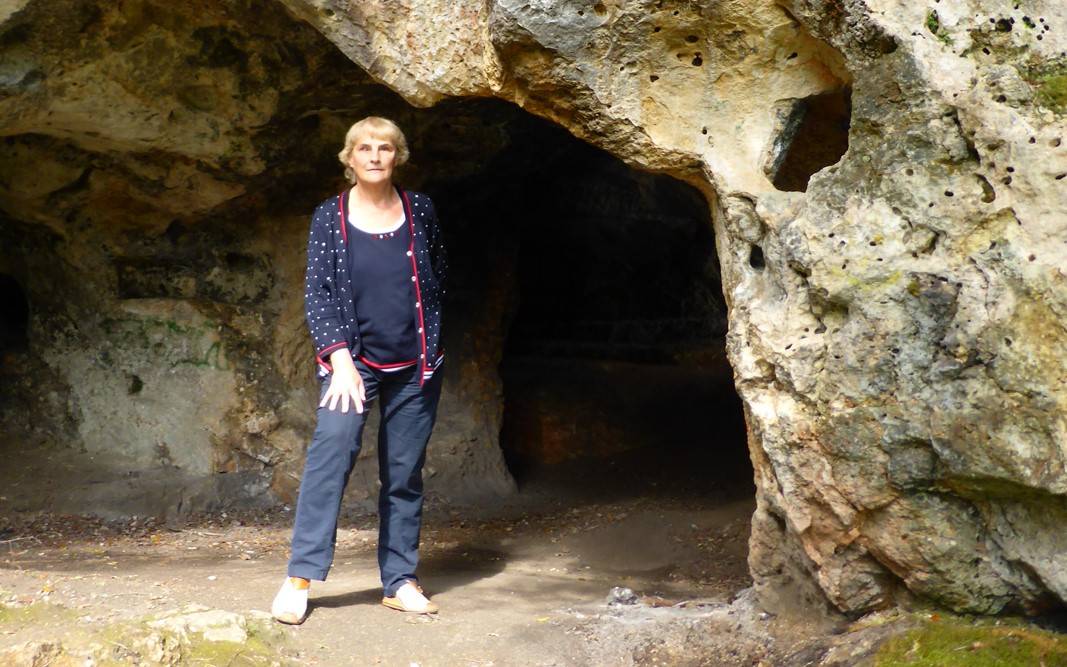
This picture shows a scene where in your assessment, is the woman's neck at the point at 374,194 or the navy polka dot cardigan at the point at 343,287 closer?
the navy polka dot cardigan at the point at 343,287

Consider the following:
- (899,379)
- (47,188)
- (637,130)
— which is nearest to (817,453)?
(899,379)

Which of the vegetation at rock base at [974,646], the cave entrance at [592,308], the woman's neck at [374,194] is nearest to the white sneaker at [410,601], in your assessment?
the woman's neck at [374,194]

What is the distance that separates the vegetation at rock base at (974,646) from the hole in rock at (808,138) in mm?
1419

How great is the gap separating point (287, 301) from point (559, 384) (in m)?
2.31

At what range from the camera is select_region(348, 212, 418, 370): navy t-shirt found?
11.5ft

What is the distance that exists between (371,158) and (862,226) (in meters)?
1.47

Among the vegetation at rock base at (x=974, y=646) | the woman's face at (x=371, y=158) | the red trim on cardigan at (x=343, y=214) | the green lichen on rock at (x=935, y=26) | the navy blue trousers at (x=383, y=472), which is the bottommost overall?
the vegetation at rock base at (x=974, y=646)

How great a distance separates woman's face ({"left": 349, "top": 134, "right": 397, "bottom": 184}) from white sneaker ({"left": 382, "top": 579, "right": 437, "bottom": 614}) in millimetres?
1293

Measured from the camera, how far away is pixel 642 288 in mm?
8406

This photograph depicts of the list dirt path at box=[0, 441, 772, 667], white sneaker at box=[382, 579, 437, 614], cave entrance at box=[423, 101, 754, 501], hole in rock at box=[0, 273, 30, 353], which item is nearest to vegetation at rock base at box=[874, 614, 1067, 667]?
dirt path at box=[0, 441, 772, 667]

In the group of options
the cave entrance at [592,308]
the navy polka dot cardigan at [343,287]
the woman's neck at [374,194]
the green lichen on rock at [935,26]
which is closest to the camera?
the green lichen on rock at [935,26]

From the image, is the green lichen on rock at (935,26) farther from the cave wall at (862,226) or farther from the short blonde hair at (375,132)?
the short blonde hair at (375,132)

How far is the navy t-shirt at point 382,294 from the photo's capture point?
11.5 feet

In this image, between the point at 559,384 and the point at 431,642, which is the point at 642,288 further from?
the point at 431,642
